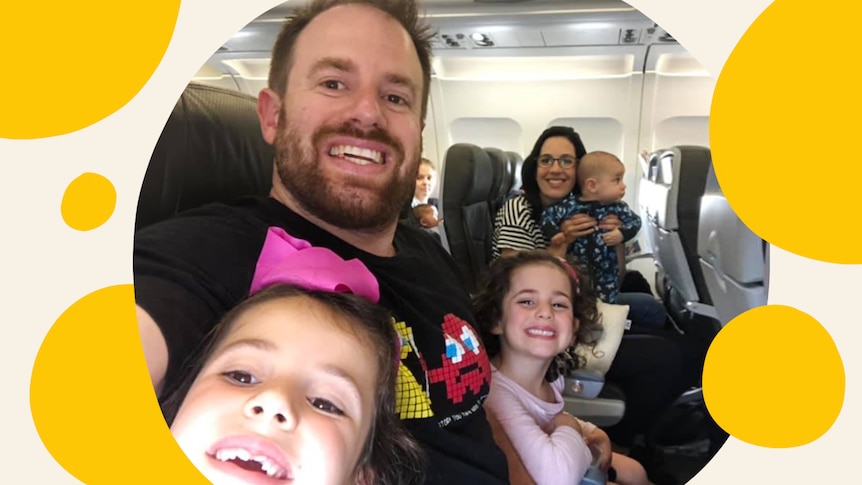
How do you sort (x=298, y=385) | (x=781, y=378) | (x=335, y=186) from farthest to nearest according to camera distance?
(x=781, y=378), (x=335, y=186), (x=298, y=385)

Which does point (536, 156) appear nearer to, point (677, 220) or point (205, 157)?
point (677, 220)

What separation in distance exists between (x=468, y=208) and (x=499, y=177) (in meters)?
0.07

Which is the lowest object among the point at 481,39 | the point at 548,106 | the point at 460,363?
the point at 460,363

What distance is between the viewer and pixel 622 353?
1113 mm

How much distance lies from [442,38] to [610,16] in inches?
10.8

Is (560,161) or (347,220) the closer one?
(347,220)

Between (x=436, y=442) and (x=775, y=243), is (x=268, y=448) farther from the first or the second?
(x=775, y=243)

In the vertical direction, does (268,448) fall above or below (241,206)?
below

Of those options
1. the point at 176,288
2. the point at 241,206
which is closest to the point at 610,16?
the point at 241,206

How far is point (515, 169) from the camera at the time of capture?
1.05m

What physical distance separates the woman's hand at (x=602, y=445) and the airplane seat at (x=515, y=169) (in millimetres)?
424

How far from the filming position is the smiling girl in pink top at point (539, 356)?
106 centimetres

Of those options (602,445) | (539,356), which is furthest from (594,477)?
(539,356)

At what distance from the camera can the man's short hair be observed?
971 mm
